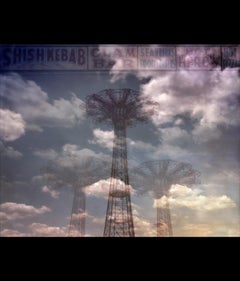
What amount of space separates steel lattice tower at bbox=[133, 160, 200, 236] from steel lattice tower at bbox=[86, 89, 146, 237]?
32 cm

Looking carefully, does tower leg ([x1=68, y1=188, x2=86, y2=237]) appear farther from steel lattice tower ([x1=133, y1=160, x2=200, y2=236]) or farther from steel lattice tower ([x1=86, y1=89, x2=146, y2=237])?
steel lattice tower ([x1=133, y1=160, x2=200, y2=236])

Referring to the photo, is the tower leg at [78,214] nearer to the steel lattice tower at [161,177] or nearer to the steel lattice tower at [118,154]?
the steel lattice tower at [118,154]

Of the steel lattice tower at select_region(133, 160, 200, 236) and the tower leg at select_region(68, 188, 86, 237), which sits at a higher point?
the steel lattice tower at select_region(133, 160, 200, 236)

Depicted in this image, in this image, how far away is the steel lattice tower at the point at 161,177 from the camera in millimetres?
8336

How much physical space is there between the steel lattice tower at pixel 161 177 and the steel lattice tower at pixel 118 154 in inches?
12.6

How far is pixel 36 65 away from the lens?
26.2 ft

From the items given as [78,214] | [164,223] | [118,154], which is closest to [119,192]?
[118,154]

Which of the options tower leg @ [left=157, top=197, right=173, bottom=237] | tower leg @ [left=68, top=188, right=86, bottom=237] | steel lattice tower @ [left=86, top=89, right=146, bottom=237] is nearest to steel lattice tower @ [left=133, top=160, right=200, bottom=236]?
tower leg @ [left=157, top=197, right=173, bottom=237]

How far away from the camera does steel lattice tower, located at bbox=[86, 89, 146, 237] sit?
830cm

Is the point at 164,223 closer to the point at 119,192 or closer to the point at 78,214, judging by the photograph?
the point at 119,192

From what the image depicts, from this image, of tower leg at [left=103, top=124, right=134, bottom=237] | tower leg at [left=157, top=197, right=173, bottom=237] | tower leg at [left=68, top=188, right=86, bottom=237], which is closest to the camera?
tower leg at [left=157, top=197, right=173, bottom=237]

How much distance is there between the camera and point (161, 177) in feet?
28.0

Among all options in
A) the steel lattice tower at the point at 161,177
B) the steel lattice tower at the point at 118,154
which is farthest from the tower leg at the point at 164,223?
the steel lattice tower at the point at 118,154
